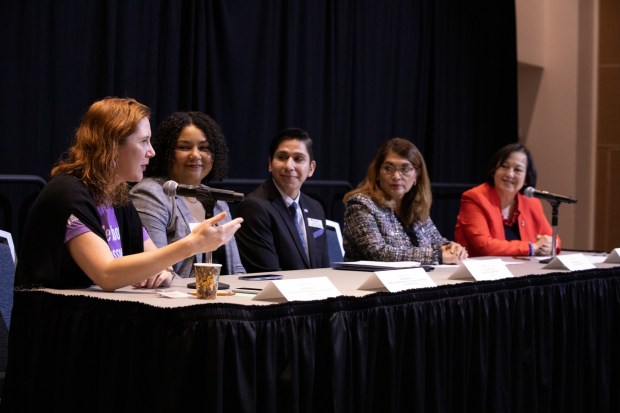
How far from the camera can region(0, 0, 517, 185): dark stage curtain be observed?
4281 millimetres

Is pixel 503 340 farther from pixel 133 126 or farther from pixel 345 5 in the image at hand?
pixel 345 5

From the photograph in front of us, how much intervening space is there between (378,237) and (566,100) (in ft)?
14.3

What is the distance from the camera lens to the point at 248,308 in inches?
79.6

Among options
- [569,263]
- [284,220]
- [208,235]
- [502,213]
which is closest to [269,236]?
[284,220]

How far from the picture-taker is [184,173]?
10.7 ft

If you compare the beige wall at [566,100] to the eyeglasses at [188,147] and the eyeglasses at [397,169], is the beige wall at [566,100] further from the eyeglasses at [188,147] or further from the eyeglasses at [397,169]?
the eyeglasses at [188,147]

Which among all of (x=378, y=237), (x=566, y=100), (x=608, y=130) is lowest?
(x=378, y=237)

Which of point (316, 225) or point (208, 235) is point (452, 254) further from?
point (208, 235)

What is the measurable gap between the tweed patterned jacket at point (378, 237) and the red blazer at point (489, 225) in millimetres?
471

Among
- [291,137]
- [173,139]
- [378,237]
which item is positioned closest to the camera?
[173,139]

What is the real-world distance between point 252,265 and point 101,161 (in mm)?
1081

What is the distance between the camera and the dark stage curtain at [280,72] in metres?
4.28

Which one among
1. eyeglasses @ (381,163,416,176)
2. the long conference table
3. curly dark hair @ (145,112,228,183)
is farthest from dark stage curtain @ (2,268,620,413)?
curly dark hair @ (145,112,228,183)

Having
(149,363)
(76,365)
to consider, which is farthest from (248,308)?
(76,365)
